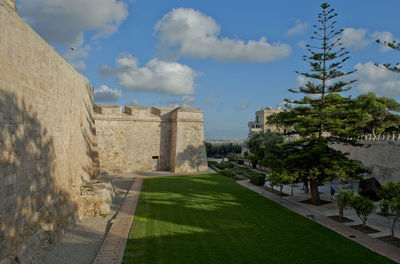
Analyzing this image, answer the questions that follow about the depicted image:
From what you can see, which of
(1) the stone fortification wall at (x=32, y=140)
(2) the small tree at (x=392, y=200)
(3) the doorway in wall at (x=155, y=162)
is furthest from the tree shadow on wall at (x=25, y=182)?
(3) the doorway in wall at (x=155, y=162)

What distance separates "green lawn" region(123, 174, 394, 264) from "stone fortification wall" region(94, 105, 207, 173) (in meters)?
8.98

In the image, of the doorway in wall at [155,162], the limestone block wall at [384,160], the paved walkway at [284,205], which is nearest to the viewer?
the paved walkway at [284,205]

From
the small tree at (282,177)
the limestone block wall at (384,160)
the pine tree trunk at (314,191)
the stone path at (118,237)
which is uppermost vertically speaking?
the limestone block wall at (384,160)

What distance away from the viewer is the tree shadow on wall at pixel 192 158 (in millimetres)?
22795

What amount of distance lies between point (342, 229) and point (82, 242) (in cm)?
911

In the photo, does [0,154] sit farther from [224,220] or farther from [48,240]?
[224,220]

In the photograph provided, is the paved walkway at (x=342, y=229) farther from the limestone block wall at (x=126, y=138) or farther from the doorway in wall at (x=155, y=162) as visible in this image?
the limestone block wall at (x=126, y=138)

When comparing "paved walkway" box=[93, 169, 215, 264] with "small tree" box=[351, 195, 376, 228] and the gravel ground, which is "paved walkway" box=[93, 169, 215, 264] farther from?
"small tree" box=[351, 195, 376, 228]

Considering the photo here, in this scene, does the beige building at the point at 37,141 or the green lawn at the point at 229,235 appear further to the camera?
the green lawn at the point at 229,235

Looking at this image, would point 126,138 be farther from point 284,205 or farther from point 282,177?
point 284,205

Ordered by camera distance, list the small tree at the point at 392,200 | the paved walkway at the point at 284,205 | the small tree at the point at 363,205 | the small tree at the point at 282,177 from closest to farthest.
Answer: the paved walkway at the point at 284,205
the small tree at the point at 392,200
the small tree at the point at 363,205
the small tree at the point at 282,177

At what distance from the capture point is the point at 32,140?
23.2 ft

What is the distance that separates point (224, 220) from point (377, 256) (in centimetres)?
499

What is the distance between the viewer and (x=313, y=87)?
13211 millimetres
